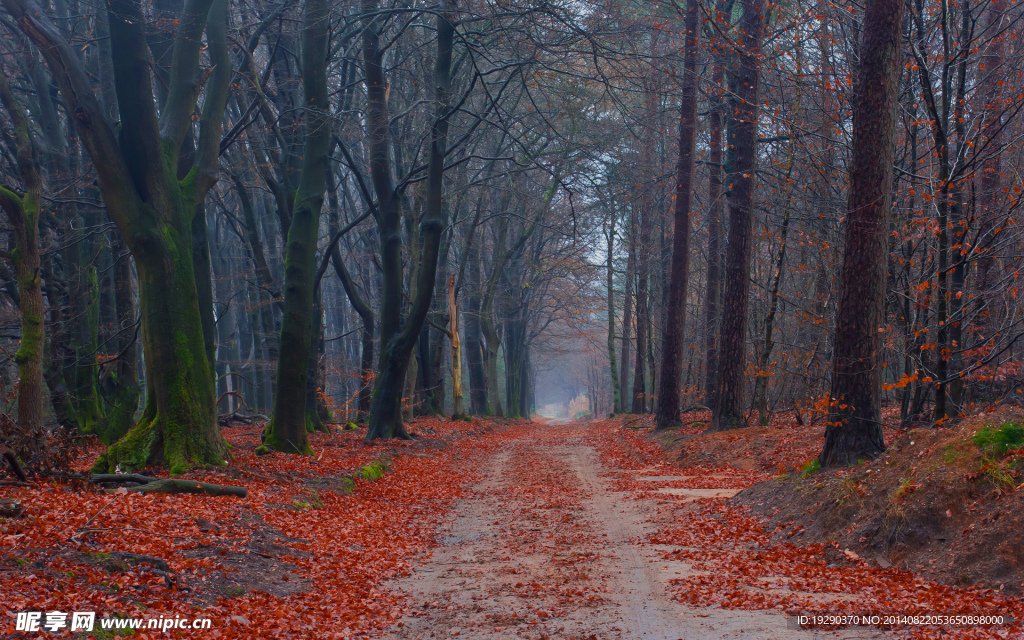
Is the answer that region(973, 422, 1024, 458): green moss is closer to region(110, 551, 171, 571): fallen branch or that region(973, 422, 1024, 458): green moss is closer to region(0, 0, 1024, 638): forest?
region(0, 0, 1024, 638): forest

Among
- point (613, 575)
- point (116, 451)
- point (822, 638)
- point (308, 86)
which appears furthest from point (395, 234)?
point (822, 638)

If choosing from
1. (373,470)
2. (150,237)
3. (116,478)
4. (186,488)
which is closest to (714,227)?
(373,470)

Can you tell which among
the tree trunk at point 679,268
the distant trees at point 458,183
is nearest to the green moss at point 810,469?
the distant trees at point 458,183

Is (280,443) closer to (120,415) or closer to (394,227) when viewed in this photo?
(120,415)

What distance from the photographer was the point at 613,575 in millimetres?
6227

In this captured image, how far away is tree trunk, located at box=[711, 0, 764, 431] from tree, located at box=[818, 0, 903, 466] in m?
6.07

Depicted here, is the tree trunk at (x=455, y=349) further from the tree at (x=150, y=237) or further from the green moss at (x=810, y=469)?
the green moss at (x=810, y=469)

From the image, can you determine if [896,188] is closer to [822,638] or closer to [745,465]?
[745,465]

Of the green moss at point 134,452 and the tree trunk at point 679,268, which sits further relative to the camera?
the tree trunk at point 679,268

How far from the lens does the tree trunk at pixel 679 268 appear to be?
17.3 metres

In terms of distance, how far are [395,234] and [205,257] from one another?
174 inches

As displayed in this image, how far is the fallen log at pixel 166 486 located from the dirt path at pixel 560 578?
2.61 meters

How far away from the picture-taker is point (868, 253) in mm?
7980

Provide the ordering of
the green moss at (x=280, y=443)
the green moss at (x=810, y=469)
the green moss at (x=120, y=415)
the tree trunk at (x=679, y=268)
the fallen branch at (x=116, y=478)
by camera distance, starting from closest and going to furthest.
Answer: the fallen branch at (x=116, y=478) → the green moss at (x=810, y=469) → the green moss at (x=280, y=443) → the green moss at (x=120, y=415) → the tree trunk at (x=679, y=268)
